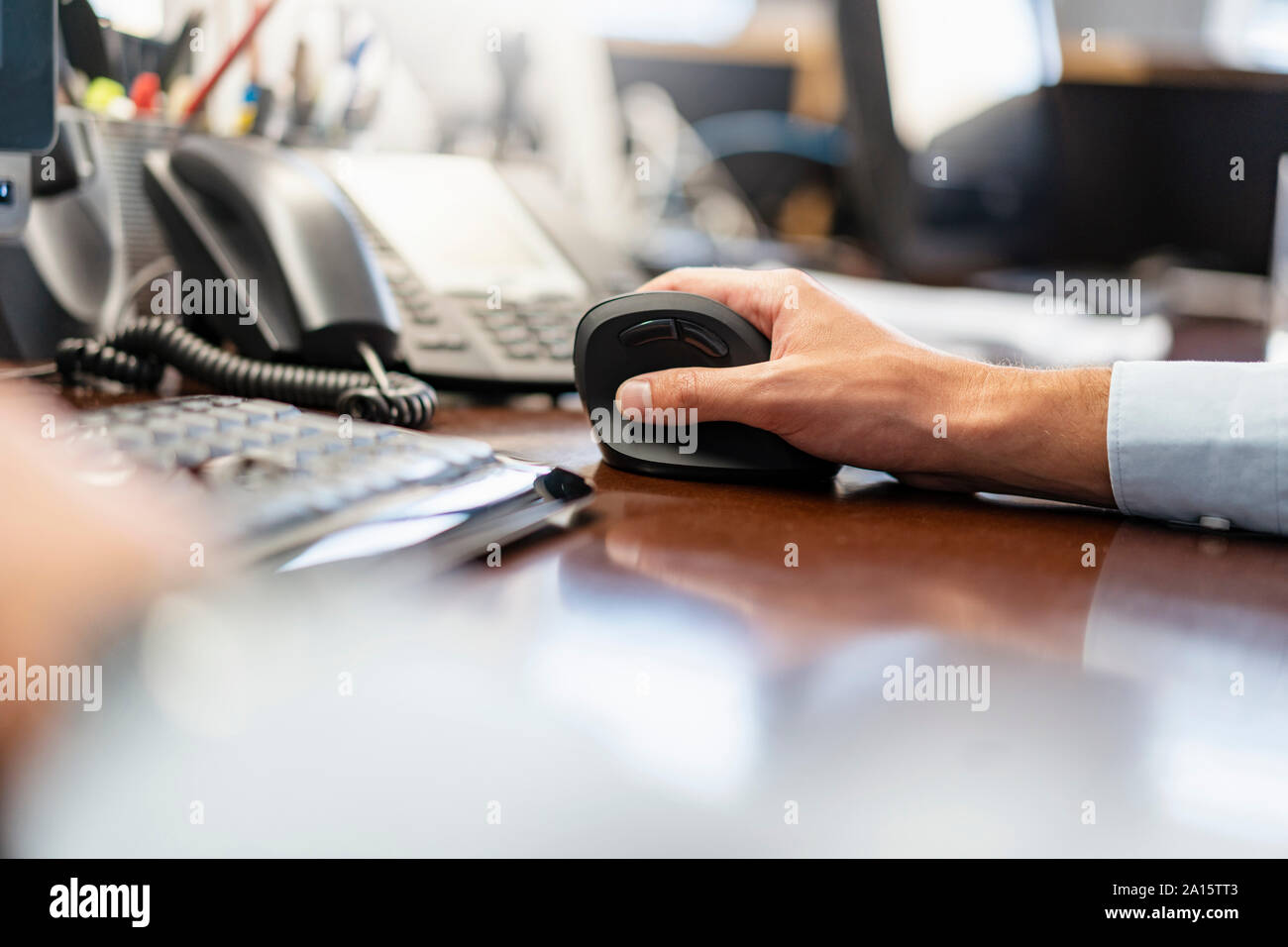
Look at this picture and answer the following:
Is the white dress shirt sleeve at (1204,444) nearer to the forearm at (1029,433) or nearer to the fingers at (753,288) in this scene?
the forearm at (1029,433)

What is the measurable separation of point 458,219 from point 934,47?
818 millimetres

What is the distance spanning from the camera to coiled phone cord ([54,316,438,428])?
0.62 m

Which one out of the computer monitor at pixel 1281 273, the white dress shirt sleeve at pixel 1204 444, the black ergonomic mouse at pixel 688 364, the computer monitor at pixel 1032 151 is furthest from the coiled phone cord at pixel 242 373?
the computer monitor at pixel 1281 273

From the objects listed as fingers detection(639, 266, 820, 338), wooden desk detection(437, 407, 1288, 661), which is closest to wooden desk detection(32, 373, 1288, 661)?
wooden desk detection(437, 407, 1288, 661)

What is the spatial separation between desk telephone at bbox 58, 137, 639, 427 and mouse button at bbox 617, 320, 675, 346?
141mm

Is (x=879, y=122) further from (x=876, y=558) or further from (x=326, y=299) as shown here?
(x=876, y=558)

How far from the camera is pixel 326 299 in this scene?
2.14ft

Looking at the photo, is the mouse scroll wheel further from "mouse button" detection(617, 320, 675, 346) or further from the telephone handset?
the telephone handset

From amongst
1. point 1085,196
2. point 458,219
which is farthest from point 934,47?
Answer: point 458,219

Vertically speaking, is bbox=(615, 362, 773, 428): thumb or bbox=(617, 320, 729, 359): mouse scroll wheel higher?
bbox=(617, 320, 729, 359): mouse scroll wheel

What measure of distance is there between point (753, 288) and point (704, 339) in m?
0.05

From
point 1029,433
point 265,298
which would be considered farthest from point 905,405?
point 265,298

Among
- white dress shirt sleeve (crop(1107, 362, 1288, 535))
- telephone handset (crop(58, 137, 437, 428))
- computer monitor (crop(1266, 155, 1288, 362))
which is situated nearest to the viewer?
white dress shirt sleeve (crop(1107, 362, 1288, 535))
